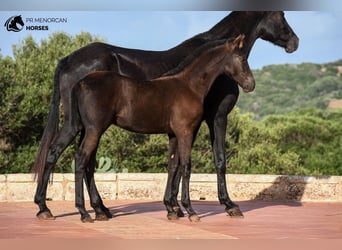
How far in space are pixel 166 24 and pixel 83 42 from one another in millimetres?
21739

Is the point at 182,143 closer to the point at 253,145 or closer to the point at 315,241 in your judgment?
the point at 315,241

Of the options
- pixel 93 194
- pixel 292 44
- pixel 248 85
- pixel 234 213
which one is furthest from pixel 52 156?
pixel 292 44

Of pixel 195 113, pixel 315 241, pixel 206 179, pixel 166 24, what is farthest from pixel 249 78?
pixel 166 24

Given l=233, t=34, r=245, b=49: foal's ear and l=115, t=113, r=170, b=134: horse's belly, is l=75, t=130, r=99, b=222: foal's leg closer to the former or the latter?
l=115, t=113, r=170, b=134: horse's belly

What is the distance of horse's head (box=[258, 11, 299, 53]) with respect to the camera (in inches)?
420

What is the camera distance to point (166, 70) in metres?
9.79

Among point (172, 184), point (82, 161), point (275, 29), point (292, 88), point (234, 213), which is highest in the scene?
point (292, 88)

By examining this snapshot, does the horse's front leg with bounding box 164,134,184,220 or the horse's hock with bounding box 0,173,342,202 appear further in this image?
the horse's hock with bounding box 0,173,342,202

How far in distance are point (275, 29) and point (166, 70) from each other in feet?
6.72

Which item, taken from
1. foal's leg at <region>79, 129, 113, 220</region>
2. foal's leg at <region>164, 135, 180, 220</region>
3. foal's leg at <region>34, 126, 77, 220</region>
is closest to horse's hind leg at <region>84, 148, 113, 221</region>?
foal's leg at <region>79, 129, 113, 220</region>

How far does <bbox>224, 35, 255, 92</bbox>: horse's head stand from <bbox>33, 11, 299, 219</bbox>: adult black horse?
24.9 inches

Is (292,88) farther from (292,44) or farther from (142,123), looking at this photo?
(142,123)

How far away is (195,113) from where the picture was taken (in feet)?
29.7

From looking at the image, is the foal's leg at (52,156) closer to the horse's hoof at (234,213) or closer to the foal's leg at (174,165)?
the foal's leg at (174,165)
